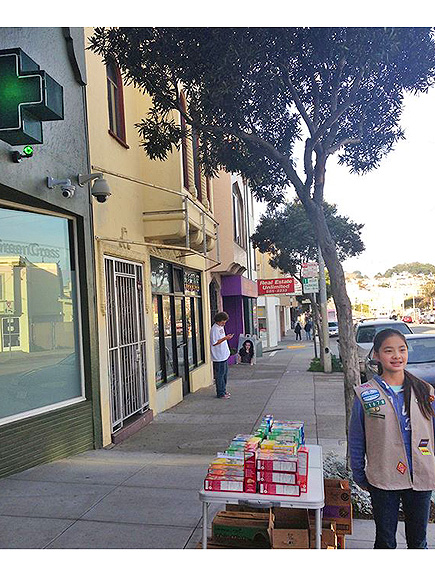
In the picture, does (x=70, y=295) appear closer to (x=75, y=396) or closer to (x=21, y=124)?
(x=75, y=396)

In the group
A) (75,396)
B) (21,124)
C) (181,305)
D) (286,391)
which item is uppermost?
(21,124)

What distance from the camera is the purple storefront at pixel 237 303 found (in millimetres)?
19781

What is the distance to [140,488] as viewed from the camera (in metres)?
5.69

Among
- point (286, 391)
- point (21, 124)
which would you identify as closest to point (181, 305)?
point (286, 391)

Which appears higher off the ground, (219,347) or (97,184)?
(97,184)

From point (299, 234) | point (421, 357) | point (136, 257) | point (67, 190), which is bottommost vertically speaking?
point (421, 357)

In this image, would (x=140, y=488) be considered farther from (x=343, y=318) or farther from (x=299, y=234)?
(x=299, y=234)

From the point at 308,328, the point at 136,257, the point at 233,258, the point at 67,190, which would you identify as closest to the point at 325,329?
the point at 233,258

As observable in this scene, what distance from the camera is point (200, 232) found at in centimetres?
1135

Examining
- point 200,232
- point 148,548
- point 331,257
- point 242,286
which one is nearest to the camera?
point 148,548

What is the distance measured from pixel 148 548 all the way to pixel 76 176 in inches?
178

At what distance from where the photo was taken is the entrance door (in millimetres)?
12305

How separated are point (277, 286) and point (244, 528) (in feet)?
59.6

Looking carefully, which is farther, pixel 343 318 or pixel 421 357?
pixel 421 357
